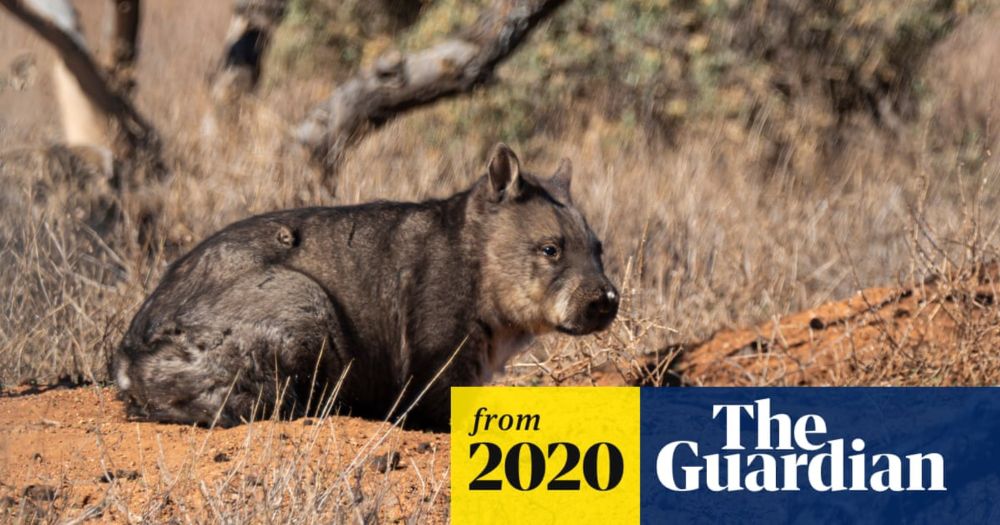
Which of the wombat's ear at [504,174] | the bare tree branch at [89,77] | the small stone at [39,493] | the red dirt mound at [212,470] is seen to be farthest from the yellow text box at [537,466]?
the bare tree branch at [89,77]

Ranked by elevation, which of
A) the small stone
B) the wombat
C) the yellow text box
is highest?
the wombat

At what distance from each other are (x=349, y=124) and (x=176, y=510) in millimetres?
6420

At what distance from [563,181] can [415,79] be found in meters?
3.72

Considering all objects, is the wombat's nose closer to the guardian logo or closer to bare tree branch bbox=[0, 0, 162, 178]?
the guardian logo

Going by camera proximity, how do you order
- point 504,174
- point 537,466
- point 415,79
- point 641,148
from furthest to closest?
point 641,148 < point 415,79 < point 504,174 < point 537,466

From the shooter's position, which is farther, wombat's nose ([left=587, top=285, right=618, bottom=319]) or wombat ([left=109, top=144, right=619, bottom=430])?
wombat's nose ([left=587, top=285, right=618, bottom=319])

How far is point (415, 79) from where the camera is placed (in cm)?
1107

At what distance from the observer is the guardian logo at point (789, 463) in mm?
5941

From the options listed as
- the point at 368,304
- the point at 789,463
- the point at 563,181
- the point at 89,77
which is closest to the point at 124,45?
the point at 89,77

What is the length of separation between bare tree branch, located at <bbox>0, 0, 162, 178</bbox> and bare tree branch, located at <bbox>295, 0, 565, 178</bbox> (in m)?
1.49

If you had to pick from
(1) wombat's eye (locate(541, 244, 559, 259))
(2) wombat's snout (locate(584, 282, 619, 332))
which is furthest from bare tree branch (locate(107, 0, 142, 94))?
(2) wombat's snout (locate(584, 282, 619, 332))

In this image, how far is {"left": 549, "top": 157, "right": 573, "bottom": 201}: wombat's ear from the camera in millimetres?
7411

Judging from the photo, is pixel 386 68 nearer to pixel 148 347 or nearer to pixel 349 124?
pixel 349 124

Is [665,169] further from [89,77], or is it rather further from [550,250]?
[550,250]
